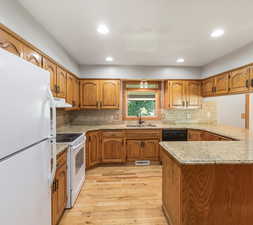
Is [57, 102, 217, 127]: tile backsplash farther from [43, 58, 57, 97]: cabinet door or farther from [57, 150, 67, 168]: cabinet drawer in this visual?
[57, 150, 67, 168]: cabinet drawer

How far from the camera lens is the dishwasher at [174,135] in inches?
144

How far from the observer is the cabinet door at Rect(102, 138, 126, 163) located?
11.8 ft

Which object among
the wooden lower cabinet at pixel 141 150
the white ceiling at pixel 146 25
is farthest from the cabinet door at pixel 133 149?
the white ceiling at pixel 146 25

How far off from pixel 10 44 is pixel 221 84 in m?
3.65

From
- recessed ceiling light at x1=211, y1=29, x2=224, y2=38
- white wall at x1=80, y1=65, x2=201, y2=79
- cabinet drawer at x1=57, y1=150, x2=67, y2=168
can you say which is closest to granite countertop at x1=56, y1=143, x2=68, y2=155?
cabinet drawer at x1=57, y1=150, x2=67, y2=168

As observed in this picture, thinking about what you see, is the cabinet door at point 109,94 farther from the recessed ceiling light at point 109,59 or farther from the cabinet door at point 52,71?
the cabinet door at point 52,71

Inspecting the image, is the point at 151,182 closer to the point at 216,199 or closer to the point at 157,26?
the point at 216,199

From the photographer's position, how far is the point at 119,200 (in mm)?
2309

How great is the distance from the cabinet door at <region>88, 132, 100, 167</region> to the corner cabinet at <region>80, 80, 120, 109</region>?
0.80m

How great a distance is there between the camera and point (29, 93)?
103 centimetres

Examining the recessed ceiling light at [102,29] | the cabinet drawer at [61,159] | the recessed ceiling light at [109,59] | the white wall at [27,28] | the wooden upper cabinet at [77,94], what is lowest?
the cabinet drawer at [61,159]

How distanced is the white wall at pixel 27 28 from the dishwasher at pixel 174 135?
2.67 metres

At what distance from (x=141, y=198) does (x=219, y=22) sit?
2.65 metres

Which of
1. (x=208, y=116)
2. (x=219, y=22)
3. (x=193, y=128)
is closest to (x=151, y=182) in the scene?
(x=193, y=128)
